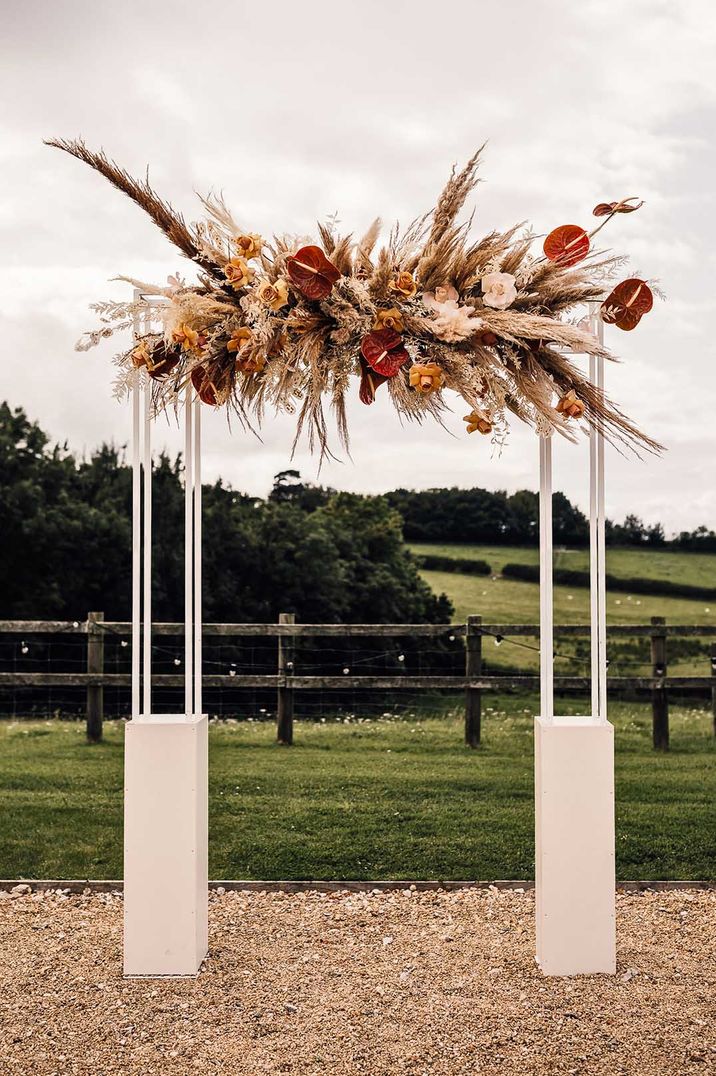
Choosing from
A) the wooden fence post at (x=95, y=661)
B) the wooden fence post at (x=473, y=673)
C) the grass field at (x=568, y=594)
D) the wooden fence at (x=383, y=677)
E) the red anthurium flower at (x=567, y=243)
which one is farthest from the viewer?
the grass field at (x=568, y=594)

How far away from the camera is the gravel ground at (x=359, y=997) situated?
2.78 m

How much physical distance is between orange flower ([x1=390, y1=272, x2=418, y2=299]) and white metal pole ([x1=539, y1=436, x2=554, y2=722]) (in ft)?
2.35

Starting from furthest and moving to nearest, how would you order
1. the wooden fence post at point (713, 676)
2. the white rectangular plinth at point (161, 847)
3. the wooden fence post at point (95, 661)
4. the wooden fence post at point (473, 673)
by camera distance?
the wooden fence post at point (713, 676)
the wooden fence post at point (473, 673)
the wooden fence post at point (95, 661)
the white rectangular plinth at point (161, 847)

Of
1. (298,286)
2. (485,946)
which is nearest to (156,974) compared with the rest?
(485,946)

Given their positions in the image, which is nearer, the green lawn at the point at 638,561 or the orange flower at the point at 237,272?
the orange flower at the point at 237,272

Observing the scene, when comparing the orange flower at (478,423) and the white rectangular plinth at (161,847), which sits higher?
the orange flower at (478,423)

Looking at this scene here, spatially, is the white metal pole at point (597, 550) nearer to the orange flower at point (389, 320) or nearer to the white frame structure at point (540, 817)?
the white frame structure at point (540, 817)

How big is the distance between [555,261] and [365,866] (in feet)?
11.9

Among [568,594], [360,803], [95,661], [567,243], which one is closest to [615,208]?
[567,243]

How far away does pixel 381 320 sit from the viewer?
124 inches

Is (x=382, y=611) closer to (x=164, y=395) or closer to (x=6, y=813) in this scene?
(x=6, y=813)

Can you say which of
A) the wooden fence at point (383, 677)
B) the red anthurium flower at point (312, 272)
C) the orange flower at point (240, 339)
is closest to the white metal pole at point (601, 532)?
the red anthurium flower at point (312, 272)

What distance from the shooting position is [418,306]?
3.19 meters

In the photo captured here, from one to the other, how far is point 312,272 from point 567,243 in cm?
91
